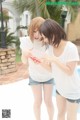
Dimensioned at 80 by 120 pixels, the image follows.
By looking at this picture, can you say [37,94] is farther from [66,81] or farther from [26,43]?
[66,81]

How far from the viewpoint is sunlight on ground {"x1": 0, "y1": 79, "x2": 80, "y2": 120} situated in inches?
160

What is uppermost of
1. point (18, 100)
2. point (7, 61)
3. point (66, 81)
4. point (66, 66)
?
point (66, 66)

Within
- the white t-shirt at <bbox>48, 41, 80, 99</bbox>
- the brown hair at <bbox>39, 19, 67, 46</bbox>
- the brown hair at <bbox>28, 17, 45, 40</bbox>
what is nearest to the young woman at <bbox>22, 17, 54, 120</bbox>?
the brown hair at <bbox>28, 17, 45, 40</bbox>

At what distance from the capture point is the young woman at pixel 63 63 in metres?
2.29

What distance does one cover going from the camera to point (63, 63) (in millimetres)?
2320

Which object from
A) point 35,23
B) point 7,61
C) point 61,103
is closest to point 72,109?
point 61,103

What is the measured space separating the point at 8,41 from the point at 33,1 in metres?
3.51

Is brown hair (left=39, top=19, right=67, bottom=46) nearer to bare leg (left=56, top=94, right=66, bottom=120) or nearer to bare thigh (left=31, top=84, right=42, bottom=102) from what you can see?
bare leg (left=56, top=94, right=66, bottom=120)

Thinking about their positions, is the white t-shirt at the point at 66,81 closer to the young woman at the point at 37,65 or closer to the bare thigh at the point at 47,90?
the young woman at the point at 37,65

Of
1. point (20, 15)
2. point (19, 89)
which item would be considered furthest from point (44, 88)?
point (20, 15)

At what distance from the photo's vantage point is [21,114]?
4.11 meters

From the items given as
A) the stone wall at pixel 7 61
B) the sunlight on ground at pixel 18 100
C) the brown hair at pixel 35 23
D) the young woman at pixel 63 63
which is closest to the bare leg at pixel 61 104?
the young woman at pixel 63 63

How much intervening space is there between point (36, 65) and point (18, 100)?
1.92 metres

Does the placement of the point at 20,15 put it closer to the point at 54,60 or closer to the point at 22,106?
the point at 22,106
